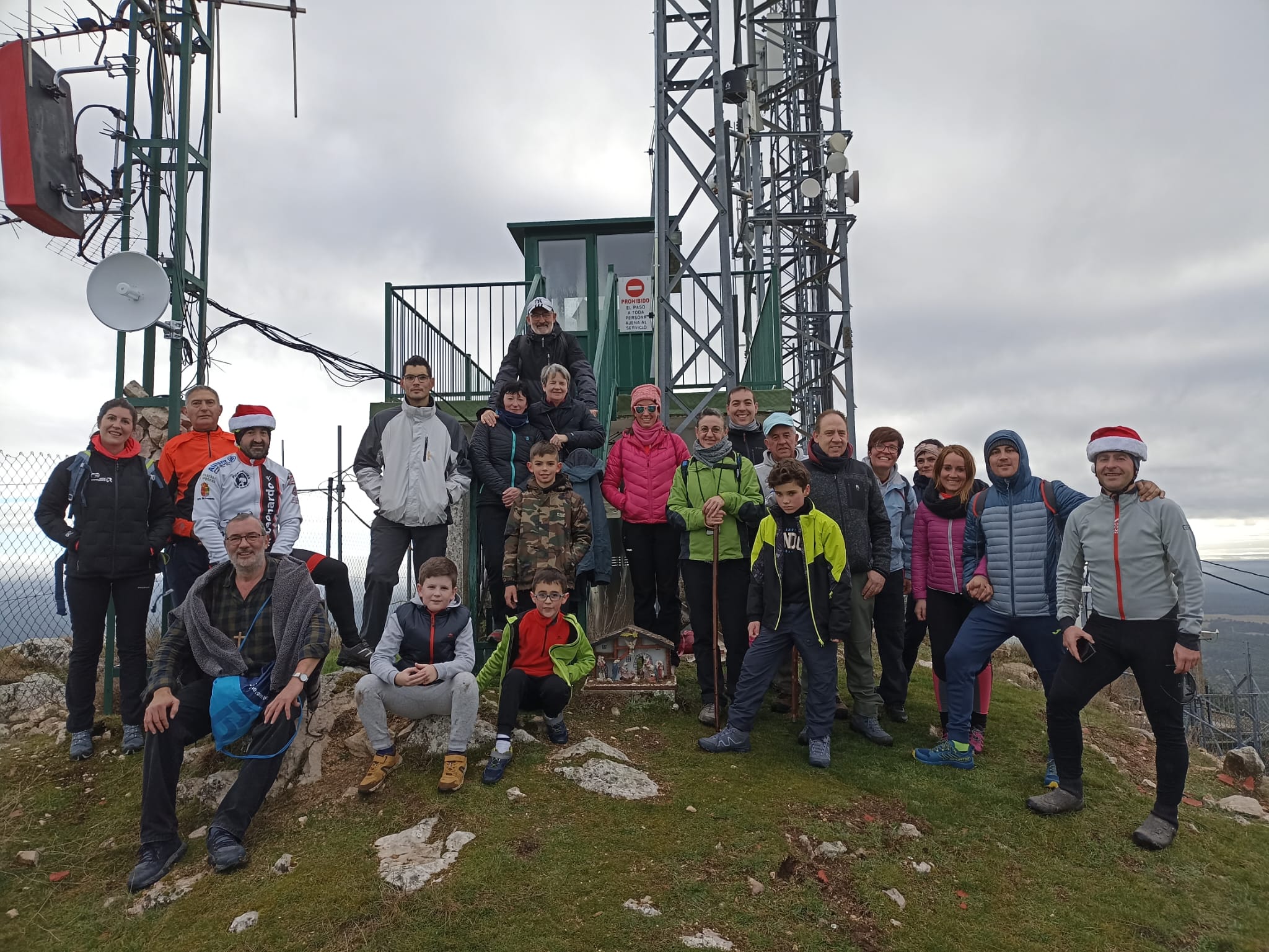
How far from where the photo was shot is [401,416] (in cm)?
524

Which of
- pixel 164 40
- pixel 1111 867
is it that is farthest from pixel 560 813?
pixel 164 40

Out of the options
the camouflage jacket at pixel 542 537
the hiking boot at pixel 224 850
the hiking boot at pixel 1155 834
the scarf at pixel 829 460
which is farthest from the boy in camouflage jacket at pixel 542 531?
the hiking boot at pixel 1155 834

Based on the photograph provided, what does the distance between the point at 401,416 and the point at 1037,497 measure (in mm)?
3931

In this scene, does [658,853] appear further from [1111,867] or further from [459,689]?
[1111,867]

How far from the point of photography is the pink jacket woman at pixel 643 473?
526 centimetres

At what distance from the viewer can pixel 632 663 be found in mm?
5551

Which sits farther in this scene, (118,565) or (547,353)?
(547,353)

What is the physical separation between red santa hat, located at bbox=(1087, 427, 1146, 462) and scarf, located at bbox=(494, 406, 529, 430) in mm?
3467

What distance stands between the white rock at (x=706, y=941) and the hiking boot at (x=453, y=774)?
1.49 meters

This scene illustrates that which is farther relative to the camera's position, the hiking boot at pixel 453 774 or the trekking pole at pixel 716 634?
the trekking pole at pixel 716 634

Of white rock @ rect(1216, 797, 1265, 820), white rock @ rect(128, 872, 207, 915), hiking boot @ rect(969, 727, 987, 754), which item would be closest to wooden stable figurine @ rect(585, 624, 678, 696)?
hiking boot @ rect(969, 727, 987, 754)

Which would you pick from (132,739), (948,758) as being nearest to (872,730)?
(948,758)

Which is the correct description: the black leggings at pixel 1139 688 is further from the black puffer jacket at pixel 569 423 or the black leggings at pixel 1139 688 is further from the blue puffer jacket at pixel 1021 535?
the black puffer jacket at pixel 569 423

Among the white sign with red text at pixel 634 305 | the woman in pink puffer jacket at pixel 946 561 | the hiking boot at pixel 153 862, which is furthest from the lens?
the white sign with red text at pixel 634 305
